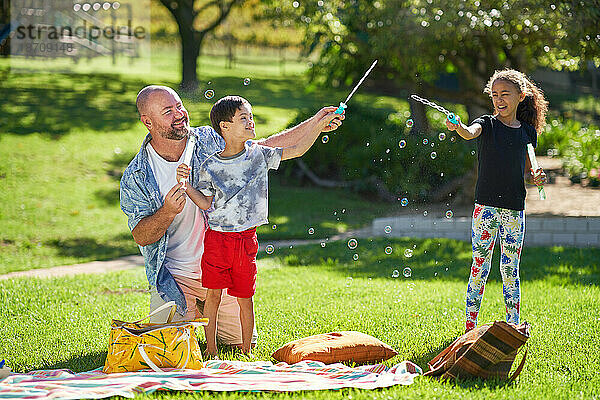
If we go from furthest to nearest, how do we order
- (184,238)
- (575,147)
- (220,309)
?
(575,147) → (220,309) → (184,238)

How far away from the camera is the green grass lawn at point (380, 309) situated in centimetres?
409

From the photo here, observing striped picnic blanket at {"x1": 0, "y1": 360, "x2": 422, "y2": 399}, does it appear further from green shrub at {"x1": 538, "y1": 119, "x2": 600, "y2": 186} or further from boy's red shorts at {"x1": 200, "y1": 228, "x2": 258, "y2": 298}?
A: green shrub at {"x1": 538, "y1": 119, "x2": 600, "y2": 186}

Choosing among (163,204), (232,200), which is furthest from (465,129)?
(163,204)

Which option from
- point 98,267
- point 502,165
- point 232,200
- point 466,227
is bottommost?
point 98,267

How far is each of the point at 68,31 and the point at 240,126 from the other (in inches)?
809

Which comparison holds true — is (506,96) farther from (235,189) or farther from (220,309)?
(220,309)

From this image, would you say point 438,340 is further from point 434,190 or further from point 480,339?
point 434,190

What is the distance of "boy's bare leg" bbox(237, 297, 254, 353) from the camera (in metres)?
4.43

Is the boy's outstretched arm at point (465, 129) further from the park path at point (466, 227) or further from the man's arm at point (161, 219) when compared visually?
the park path at point (466, 227)

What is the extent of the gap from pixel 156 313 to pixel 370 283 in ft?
8.26

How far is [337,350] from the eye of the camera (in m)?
4.27

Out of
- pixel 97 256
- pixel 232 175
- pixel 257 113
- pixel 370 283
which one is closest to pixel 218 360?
pixel 232 175

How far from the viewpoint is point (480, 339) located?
385 cm

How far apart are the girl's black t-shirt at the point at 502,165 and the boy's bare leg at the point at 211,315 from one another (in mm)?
1636
